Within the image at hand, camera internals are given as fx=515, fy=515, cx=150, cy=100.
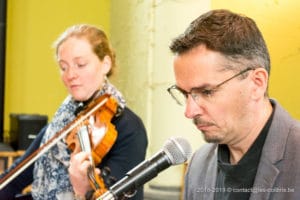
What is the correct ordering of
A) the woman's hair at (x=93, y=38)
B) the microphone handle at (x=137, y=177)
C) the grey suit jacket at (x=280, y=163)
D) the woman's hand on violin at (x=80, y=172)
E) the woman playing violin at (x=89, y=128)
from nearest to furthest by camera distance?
1. the microphone handle at (x=137, y=177)
2. the grey suit jacket at (x=280, y=163)
3. the woman's hand on violin at (x=80, y=172)
4. the woman playing violin at (x=89, y=128)
5. the woman's hair at (x=93, y=38)

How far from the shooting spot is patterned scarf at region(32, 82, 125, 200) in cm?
189

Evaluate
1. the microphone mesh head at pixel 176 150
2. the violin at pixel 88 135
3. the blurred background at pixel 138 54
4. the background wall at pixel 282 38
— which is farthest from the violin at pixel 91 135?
the background wall at pixel 282 38

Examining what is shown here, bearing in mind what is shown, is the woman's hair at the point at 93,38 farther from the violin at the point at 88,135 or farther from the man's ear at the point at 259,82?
the man's ear at the point at 259,82

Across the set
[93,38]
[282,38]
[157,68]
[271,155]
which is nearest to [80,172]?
[93,38]

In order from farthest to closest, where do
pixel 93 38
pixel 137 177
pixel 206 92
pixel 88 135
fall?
pixel 93 38 < pixel 88 135 < pixel 206 92 < pixel 137 177

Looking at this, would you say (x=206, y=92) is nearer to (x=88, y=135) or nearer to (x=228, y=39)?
(x=228, y=39)

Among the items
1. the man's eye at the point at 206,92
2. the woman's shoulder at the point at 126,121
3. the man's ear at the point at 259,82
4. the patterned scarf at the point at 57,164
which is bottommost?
the patterned scarf at the point at 57,164

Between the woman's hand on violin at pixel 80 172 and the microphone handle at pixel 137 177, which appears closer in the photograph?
the microphone handle at pixel 137 177

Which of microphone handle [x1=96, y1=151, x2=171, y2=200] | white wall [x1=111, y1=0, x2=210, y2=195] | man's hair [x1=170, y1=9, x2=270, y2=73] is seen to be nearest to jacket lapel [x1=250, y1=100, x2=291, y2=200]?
man's hair [x1=170, y1=9, x2=270, y2=73]

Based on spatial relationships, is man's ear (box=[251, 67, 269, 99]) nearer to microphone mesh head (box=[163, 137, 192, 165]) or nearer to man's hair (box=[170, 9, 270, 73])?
man's hair (box=[170, 9, 270, 73])

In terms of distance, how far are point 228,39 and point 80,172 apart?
0.67 metres

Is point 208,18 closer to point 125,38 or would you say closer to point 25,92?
point 125,38

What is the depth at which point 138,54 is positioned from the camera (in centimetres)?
340

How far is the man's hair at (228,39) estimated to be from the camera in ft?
3.92
